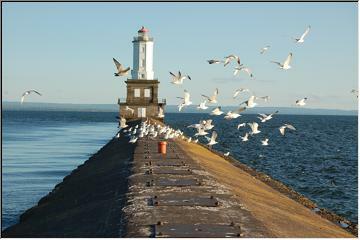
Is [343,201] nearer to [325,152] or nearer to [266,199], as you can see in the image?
[266,199]

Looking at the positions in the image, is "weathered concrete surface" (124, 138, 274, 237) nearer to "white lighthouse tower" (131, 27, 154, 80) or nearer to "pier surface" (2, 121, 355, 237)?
"pier surface" (2, 121, 355, 237)

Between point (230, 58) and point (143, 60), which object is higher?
point (143, 60)

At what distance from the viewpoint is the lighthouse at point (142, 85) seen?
250ft

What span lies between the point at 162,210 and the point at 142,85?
2442 inches

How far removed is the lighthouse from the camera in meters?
76.2

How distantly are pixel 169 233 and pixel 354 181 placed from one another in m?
26.3

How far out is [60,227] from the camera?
1573 cm

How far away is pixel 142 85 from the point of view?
76312mm

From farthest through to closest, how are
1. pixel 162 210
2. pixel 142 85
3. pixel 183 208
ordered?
pixel 142 85, pixel 183 208, pixel 162 210

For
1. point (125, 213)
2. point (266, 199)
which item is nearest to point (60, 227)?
point (125, 213)

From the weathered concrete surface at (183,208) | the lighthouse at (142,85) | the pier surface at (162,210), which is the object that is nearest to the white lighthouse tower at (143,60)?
the lighthouse at (142,85)

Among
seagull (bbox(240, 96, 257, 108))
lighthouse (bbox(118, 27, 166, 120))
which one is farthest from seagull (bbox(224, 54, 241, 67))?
lighthouse (bbox(118, 27, 166, 120))

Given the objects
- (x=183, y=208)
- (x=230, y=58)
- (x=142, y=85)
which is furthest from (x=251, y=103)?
(x=142, y=85)

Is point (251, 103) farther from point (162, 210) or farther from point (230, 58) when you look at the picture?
point (162, 210)
